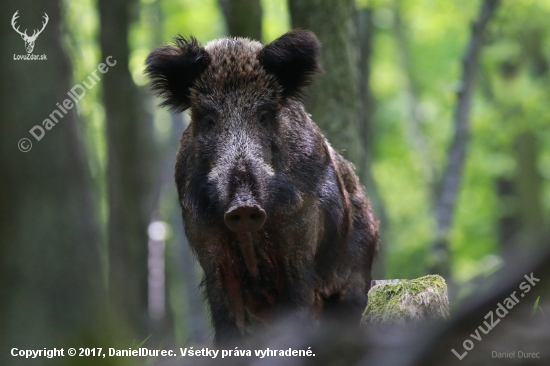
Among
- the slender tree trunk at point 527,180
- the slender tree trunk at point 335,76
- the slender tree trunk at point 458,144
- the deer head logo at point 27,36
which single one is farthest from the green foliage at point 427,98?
the deer head logo at point 27,36

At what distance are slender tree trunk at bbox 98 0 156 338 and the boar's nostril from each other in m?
8.50

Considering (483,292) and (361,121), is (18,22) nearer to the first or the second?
(483,292)

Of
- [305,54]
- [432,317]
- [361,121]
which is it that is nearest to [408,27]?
[361,121]

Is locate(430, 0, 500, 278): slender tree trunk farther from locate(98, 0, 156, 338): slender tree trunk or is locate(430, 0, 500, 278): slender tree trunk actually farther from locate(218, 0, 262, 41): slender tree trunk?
locate(218, 0, 262, 41): slender tree trunk

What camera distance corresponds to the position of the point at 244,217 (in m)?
5.70

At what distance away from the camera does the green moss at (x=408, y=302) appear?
17.7 ft

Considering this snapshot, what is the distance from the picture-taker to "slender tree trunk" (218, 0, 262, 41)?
10.1m

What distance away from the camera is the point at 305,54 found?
7203 millimetres

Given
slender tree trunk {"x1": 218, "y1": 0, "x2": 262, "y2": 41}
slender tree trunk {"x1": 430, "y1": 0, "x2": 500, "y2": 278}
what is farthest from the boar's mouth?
slender tree trunk {"x1": 430, "y1": 0, "x2": 500, "y2": 278}

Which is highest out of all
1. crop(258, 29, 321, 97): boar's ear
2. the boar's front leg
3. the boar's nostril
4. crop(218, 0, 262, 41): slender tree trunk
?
crop(218, 0, 262, 41): slender tree trunk

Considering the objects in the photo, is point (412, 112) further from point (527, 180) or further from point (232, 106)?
point (232, 106)

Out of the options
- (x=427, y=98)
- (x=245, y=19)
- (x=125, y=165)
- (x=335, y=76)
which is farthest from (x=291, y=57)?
(x=427, y=98)

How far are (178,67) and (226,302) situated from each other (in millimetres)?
2481

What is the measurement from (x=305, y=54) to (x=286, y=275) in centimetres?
230
